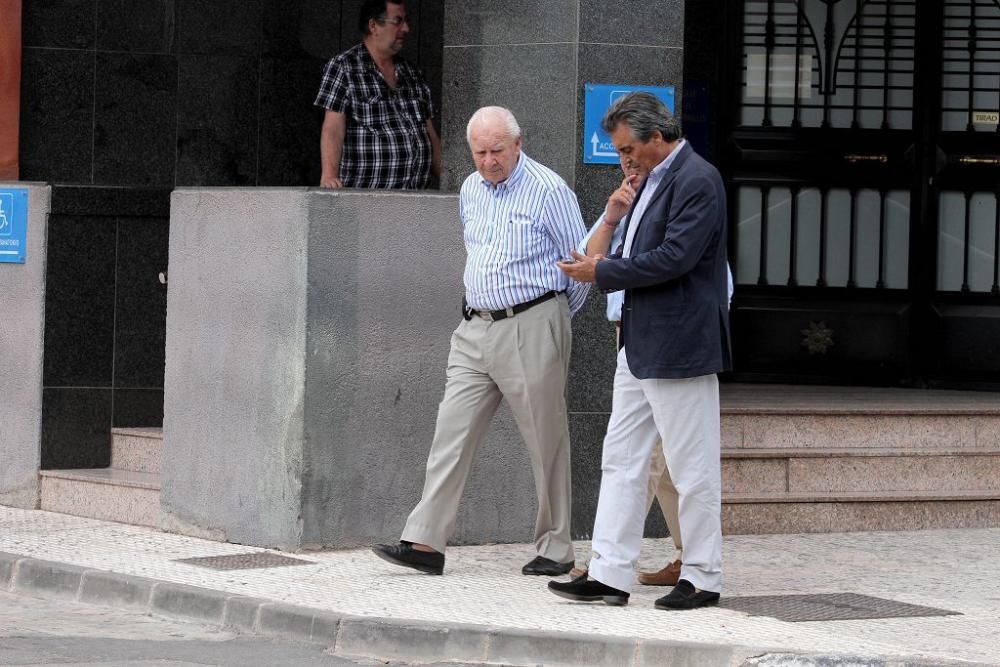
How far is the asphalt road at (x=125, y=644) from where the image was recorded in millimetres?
6812

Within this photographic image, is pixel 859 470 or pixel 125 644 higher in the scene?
pixel 859 470

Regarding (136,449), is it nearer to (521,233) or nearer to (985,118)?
(521,233)

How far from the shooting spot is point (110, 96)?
10.5 metres

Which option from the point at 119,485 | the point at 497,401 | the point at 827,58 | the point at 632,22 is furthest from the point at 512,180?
the point at 827,58

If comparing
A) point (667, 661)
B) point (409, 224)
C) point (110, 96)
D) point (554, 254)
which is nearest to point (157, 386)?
point (110, 96)

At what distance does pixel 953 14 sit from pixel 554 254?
4.91m

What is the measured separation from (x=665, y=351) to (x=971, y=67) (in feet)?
18.4

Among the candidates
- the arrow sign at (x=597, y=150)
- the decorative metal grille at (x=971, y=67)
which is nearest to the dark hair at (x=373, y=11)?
the arrow sign at (x=597, y=150)

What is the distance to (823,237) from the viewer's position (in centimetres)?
1223

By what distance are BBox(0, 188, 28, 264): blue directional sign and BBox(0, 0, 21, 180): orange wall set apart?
20 centimetres

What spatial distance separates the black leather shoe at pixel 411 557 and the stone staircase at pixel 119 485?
1891 millimetres

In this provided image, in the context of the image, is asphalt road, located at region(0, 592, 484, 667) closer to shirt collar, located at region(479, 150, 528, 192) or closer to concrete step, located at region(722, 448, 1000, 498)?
shirt collar, located at region(479, 150, 528, 192)

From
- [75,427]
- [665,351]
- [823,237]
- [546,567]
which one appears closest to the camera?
[665,351]

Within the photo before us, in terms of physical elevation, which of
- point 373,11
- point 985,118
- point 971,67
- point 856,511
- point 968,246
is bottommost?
point 856,511
